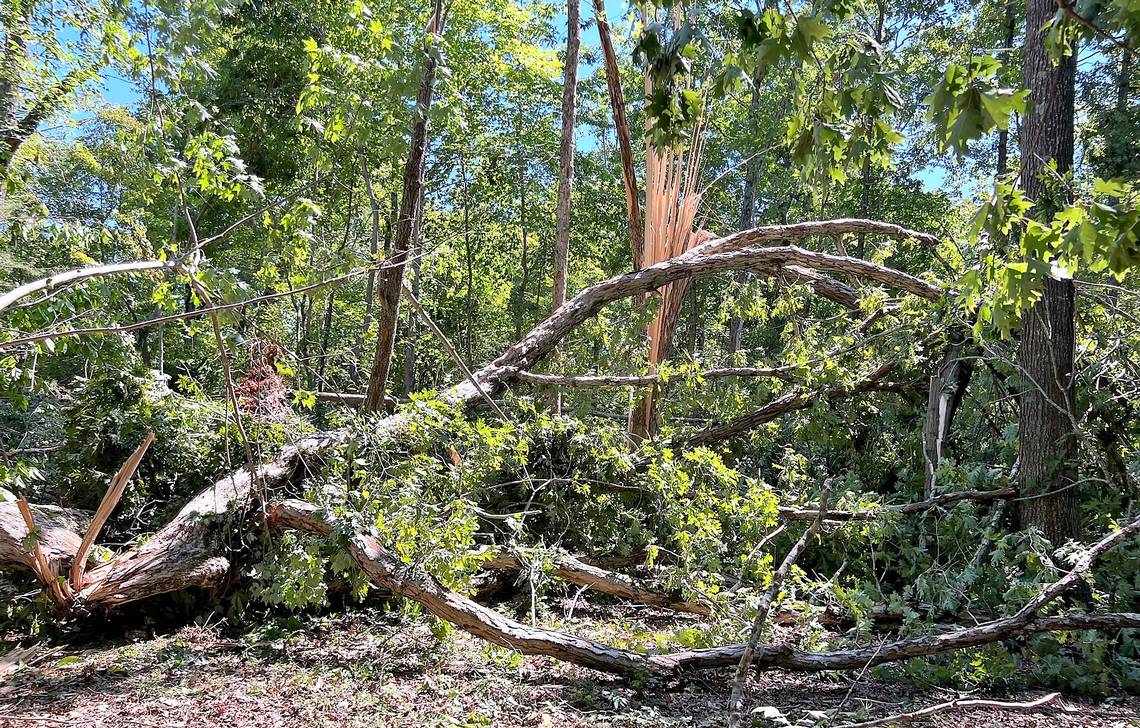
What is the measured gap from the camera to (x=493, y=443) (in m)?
3.80

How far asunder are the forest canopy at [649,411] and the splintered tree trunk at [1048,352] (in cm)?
2

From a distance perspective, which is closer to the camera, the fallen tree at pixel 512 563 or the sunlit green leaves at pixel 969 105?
the sunlit green leaves at pixel 969 105

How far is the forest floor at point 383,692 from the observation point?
2.74 m

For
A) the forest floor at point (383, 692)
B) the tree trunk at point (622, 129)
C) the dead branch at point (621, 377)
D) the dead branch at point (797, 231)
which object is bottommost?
the forest floor at point (383, 692)

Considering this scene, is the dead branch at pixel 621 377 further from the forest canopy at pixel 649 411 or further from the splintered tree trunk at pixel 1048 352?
the splintered tree trunk at pixel 1048 352

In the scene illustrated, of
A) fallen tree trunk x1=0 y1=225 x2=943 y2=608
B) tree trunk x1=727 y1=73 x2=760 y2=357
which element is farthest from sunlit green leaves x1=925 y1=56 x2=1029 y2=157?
tree trunk x1=727 y1=73 x2=760 y2=357

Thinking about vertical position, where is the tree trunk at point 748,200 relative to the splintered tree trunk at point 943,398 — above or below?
above

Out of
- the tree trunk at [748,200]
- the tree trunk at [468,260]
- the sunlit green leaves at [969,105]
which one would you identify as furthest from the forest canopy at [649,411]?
the tree trunk at [468,260]

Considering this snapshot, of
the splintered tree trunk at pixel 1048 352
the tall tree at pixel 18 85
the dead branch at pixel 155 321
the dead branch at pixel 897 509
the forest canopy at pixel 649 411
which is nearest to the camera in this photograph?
the dead branch at pixel 155 321

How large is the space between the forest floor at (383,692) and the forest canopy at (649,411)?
0.46 ft

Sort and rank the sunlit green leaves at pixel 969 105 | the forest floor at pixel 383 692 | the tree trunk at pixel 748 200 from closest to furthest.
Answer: the sunlit green leaves at pixel 969 105, the forest floor at pixel 383 692, the tree trunk at pixel 748 200

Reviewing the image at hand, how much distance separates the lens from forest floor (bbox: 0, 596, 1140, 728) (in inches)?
108

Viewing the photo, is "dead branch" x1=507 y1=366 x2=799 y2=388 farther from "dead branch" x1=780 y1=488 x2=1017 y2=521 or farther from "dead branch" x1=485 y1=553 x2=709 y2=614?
"dead branch" x1=485 y1=553 x2=709 y2=614

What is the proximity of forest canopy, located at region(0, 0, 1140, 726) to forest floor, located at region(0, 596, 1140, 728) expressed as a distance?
0.14 metres
